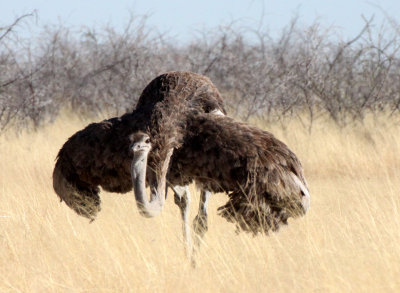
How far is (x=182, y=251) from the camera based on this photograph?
486cm

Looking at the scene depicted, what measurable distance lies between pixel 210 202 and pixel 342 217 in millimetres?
1172

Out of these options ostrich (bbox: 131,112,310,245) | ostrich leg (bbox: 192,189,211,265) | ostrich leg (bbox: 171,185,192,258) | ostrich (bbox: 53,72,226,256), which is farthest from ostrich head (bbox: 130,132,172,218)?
ostrich leg (bbox: 171,185,192,258)

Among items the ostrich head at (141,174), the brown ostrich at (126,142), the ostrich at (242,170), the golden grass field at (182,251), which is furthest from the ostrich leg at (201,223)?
the ostrich head at (141,174)

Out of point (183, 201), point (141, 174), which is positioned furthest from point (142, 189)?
point (183, 201)

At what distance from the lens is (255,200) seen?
14.8 feet

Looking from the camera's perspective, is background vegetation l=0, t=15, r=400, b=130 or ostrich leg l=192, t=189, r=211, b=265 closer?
ostrich leg l=192, t=189, r=211, b=265

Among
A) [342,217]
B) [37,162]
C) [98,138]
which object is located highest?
[98,138]

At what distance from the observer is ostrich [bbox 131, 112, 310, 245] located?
454 cm

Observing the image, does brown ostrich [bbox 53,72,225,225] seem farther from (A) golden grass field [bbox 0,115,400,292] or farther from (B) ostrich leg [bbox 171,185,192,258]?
(A) golden grass field [bbox 0,115,400,292]

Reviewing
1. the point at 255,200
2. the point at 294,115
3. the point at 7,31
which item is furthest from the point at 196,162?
the point at 294,115

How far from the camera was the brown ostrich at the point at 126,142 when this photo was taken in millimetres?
4793

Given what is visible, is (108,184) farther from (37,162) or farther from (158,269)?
(37,162)

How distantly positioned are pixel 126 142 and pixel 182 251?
2.45 ft

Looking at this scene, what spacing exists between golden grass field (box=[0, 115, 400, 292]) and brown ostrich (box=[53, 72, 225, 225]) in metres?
0.24
